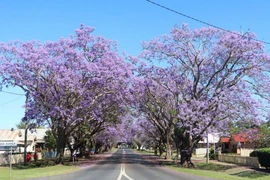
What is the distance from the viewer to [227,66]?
123 ft

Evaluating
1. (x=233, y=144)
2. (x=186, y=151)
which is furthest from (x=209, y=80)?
(x=233, y=144)

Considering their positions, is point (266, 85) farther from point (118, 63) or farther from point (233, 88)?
point (118, 63)

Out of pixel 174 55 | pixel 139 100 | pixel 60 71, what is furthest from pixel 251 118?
pixel 60 71

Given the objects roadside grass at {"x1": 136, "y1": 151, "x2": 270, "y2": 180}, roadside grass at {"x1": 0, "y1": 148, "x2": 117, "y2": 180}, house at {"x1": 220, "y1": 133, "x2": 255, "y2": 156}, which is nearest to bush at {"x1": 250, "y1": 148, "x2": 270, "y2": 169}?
roadside grass at {"x1": 136, "y1": 151, "x2": 270, "y2": 180}

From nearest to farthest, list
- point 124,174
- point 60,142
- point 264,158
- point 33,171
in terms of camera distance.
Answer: point 124,174
point 33,171
point 264,158
point 60,142

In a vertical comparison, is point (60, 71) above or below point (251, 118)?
above

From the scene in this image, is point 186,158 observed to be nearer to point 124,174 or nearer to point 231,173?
point 231,173

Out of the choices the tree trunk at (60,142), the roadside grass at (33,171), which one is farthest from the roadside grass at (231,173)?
the tree trunk at (60,142)

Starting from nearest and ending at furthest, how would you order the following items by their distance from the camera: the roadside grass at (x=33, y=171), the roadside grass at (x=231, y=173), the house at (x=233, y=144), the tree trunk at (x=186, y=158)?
the roadside grass at (x=33, y=171)
the roadside grass at (x=231, y=173)
the tree trunk at (x=186, y=158)
the house at (x=233, y=144)

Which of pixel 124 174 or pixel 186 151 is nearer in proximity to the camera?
pixel 124 174

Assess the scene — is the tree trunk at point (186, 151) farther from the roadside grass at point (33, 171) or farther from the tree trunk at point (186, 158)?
the roadside grass at point (33, 171)

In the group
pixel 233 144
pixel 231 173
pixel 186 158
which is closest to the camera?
pixel 231 173

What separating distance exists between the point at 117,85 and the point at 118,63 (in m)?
2.34

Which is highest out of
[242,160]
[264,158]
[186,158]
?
[264,158]
